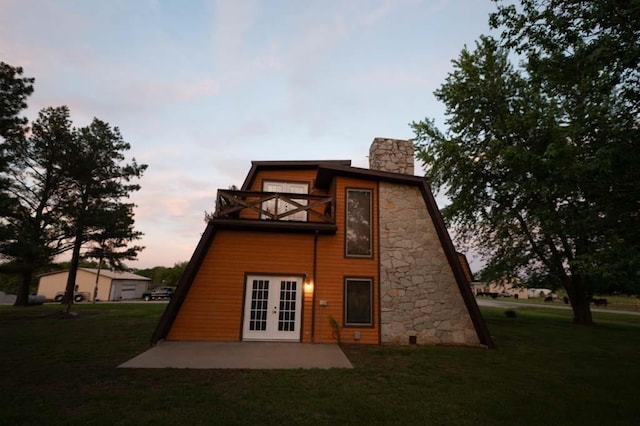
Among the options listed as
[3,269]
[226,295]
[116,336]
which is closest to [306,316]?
[226,295]

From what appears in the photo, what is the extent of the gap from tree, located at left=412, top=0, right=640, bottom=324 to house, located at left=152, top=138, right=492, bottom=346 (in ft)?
14.2

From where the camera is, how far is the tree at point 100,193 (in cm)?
1942

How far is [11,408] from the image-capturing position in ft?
13.4

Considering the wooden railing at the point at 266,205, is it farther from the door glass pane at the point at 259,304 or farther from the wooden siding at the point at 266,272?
the door glass pane at the point at 259,304

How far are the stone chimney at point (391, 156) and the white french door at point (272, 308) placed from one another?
551 centimetres

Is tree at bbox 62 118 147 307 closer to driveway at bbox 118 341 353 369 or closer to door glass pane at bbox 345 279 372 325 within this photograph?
driveway at bbox 118 341 353 369

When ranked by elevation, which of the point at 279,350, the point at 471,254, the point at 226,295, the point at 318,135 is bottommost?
the point at 279,350

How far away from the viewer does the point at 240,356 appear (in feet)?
24.4

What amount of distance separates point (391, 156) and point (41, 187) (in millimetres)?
22615

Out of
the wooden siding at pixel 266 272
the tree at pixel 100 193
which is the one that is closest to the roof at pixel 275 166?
the wooden siding at pixel 266 272

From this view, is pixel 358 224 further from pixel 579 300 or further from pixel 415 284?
pixel 579 300

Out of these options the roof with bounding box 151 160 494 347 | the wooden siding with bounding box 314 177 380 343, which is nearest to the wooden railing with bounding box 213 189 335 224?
the wooden siding with bounding box 314 177 380 343

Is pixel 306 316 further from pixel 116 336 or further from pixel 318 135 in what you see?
pixel 318 135

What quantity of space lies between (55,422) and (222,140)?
20.8m
